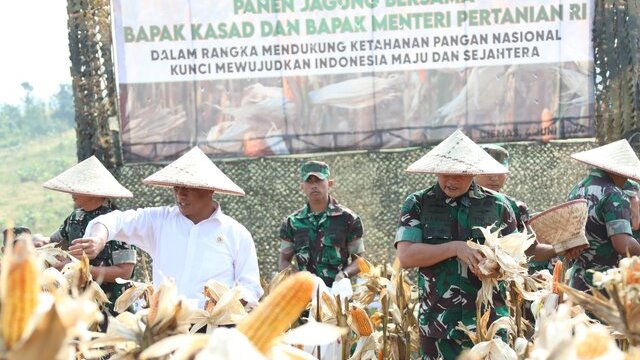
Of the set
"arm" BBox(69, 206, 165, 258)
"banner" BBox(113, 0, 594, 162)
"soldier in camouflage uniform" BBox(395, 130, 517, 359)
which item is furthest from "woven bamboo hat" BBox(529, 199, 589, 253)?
"banner" BBox(113, 0, 594, 162)

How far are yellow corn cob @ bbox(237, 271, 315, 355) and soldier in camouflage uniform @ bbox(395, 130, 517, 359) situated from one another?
2521mm

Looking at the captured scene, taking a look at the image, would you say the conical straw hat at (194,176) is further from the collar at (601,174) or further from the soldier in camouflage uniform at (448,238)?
the collar at (601,174)

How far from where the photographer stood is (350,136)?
8.66m

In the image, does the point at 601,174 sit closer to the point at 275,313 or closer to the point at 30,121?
the point at 275,313

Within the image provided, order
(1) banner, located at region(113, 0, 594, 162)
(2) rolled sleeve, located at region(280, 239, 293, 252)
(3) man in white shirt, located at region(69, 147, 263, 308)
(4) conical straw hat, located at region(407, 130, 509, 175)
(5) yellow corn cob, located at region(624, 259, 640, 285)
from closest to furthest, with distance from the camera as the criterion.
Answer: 1. (5) yellow corn cob, located at region(624, 259, 640, 285)
2. (4) conical straw hat, located at region(407, 130, 509, 175)
3. (3) man in white shirt, located at region(69, 147, 263, 308)
4. (2) rolled sleeve, located at region(280, 239, 293, 252)
5. (1) banner, located at region(113, 0, 594, 162)

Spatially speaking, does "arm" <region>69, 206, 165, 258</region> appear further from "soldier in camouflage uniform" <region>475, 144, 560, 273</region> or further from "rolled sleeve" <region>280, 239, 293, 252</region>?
"rolled sleeve" <region>280, 239, 293, 252</region>

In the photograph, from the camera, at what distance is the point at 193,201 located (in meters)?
4.71

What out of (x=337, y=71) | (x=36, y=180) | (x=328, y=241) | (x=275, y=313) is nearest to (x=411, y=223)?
(x=328, y=241)

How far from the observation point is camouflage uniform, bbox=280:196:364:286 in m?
6.18

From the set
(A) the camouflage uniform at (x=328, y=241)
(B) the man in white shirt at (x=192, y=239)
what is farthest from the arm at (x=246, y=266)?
(A) the camouflage uniform at (x=328, y=241)

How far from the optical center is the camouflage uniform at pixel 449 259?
4242 mm

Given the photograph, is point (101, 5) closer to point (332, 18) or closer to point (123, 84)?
point (123, 84)

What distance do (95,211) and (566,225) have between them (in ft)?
8.24

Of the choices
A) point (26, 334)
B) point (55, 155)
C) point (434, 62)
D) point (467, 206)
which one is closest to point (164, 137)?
point (434, 62)
